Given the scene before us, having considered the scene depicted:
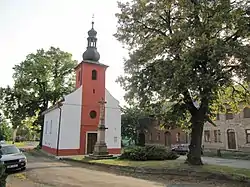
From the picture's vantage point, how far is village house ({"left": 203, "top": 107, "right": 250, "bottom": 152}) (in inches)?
1291

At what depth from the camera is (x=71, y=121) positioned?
94.2 ft

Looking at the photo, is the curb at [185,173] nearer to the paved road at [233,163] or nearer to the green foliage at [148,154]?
the green foliage at [148,154]

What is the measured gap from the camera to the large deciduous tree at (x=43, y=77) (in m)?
38.4

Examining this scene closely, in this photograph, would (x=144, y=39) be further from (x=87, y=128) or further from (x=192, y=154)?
(x=87, y=128)

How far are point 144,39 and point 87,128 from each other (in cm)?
1566

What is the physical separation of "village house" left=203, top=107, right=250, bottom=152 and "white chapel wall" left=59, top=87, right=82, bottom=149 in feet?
62.8

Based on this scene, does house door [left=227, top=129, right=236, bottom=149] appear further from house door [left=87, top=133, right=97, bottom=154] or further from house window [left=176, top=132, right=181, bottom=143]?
house door [left=87, top=133, right=97, bottom=154]

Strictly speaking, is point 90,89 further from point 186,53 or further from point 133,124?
point 186,53

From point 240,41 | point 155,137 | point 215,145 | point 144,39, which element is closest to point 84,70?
point 144,39

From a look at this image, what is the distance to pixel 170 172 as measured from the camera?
46.1 feet

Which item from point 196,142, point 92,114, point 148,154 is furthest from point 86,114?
point 196,142

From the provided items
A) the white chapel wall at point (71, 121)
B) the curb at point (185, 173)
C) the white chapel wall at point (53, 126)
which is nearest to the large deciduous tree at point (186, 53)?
the curb at point (185, 173)

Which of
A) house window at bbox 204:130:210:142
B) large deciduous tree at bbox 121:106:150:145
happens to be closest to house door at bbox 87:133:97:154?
large deciduous tree at bbox 121:106:150:145

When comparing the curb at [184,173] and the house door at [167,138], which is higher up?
the house door at [167,138]
